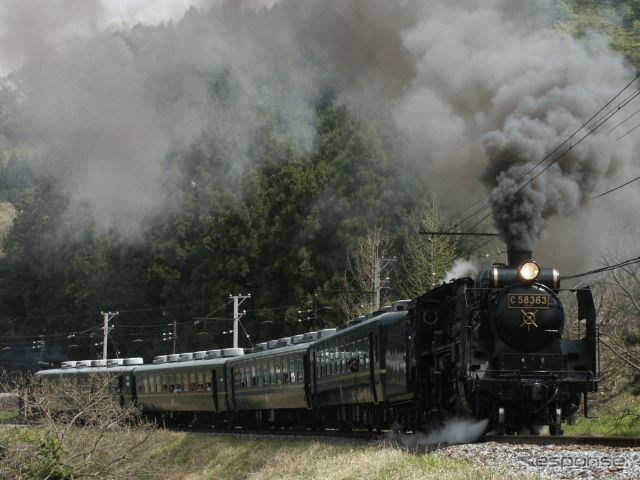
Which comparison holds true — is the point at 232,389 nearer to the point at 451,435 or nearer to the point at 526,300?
the point at 451,435

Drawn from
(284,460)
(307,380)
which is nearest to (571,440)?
(284,460)

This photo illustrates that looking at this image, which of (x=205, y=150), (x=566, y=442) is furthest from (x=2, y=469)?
(x=205, y=150)

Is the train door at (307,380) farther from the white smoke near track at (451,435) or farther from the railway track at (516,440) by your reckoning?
the white smoke near track at (451,435)

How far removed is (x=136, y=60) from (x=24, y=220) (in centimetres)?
4212

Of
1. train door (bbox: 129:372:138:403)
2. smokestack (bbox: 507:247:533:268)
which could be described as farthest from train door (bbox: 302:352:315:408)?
train door (bbox: 129:372:138:403)

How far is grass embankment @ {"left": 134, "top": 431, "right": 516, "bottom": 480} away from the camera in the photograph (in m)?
18.7

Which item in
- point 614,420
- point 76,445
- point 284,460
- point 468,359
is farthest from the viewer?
point 76,445

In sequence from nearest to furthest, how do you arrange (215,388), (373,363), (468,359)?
1. (468,359)
2. (373,363)
3. (215,388)

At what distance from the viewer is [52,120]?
5591 cm

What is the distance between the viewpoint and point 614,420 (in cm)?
3206

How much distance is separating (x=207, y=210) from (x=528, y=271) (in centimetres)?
6141

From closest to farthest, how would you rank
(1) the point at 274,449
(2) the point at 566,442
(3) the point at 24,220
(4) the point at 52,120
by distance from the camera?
(2) the point at 566,442
(1) the point at 274,449
(4) the point at 52,120
(3) the point at 24,220

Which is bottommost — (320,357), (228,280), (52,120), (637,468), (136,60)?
(637,468)

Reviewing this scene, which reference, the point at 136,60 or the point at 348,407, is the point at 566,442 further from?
the point at 136,60
